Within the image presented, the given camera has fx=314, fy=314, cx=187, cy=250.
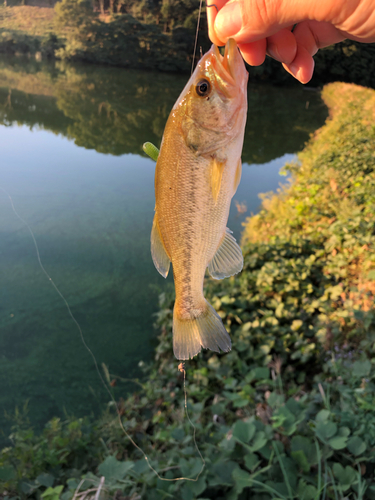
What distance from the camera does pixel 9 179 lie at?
7422mm

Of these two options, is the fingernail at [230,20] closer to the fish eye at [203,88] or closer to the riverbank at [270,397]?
the fish eye at [203,88]

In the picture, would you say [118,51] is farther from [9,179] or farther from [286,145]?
[9,179]

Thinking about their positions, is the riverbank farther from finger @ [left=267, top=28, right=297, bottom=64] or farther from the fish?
finger @ [left=267, top=28, right=297, bottom=64]

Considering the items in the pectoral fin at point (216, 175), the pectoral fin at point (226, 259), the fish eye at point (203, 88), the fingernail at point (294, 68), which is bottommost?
the pectoral fin at point (226, 259)

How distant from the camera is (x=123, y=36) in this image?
22156 millimetres

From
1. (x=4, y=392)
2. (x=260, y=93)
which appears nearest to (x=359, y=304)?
(x=4, y=392)

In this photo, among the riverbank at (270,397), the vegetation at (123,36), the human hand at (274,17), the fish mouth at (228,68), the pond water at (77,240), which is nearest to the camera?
the fish mouth at (228,68)

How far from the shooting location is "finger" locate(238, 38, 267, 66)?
3.86ft

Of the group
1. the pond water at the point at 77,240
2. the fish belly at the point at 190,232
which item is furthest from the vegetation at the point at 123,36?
the fish belly at the point at 190,232

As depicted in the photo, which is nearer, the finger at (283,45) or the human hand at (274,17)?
the human hand at (274,17)

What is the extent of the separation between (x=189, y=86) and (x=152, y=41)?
87.5 ft

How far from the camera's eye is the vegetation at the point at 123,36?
60.9 ft

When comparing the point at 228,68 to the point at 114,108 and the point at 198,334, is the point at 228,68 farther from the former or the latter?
the point at 114,108

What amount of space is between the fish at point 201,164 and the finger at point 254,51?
35 centimetres
